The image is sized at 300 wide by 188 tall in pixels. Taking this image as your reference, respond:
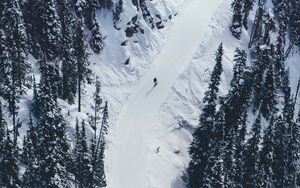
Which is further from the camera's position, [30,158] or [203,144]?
[203,144]

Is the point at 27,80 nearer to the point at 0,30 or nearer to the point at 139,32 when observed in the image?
the point at 0,30

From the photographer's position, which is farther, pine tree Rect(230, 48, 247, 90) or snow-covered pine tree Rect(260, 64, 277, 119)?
snow-covered pine tree Rect(260, 64, 277, 119)

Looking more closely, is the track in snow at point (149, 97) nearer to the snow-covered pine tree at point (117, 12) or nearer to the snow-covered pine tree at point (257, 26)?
the snow-covered pine tree at point (257, 26)

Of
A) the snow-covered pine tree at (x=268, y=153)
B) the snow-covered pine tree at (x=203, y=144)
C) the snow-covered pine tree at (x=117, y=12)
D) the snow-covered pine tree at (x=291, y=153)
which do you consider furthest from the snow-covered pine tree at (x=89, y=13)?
the snow-covered pine tree at (x=291, y=153)

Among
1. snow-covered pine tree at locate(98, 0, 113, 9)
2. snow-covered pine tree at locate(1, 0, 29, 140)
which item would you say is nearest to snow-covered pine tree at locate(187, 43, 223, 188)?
snow-covered pine tree at locate(1, 0, 29, 140)

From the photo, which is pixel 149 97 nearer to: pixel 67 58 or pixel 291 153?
pixel 67 58

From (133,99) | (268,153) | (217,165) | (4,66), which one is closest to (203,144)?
(217,165)

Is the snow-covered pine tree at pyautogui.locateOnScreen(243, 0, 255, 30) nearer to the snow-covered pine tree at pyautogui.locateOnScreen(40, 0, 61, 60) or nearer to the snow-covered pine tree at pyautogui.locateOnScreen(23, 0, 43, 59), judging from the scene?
the snow-covered pine tree at pyautogui.locateOnScreen(40, 0, 61, 60)
